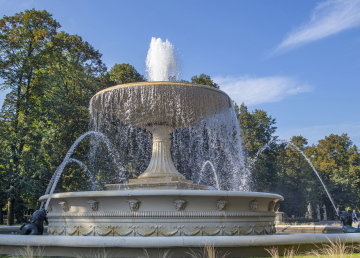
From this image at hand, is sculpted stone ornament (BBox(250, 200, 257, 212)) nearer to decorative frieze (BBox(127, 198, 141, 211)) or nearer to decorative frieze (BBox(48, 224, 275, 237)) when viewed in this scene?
decorative frieze (BBox(48, 224, 275, 237))

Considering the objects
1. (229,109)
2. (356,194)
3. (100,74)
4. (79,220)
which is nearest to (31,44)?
(100,74)

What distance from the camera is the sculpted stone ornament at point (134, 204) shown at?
708 centimetres

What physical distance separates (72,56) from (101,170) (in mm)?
8993

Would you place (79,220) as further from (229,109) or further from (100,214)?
(229,109)

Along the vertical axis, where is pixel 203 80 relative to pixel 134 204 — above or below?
above

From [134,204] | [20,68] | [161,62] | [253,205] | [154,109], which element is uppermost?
[20,68]

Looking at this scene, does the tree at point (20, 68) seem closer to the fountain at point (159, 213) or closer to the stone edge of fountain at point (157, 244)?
the fountain at point (159, 213)

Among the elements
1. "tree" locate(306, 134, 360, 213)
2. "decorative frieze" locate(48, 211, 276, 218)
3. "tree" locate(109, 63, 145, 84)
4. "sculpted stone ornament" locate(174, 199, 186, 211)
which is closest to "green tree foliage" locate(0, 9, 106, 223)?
"tree" locate(109, 63, 145, 84)

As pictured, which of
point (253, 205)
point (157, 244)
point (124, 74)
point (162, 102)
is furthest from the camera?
Result: point (124, 74)

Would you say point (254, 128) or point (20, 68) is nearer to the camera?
point (20, 68)

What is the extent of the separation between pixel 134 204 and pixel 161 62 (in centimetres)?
775

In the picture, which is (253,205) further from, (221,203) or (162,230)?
(162,230)

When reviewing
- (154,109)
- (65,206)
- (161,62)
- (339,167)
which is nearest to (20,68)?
(161,62)

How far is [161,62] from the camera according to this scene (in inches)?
535
